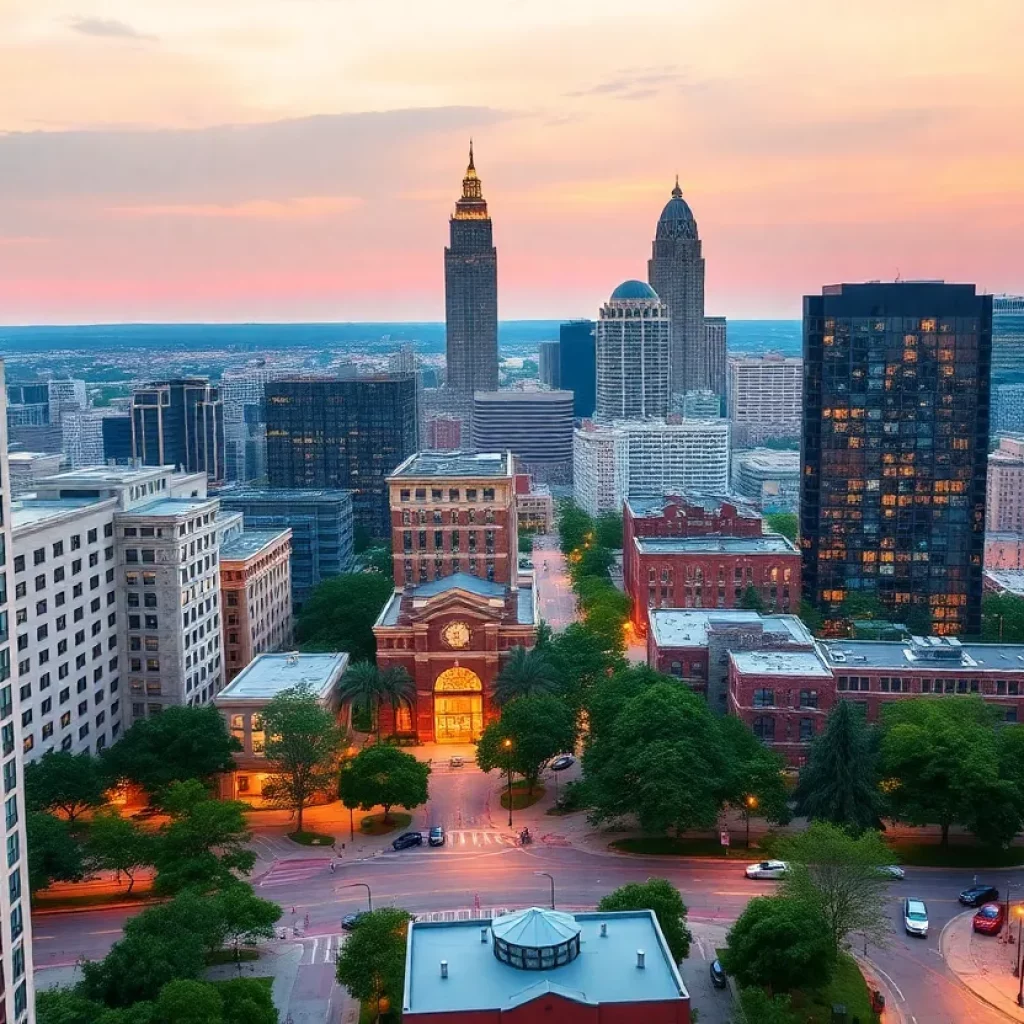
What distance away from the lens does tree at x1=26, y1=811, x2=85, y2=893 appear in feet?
300

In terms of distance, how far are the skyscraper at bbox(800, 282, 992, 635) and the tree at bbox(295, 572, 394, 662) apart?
71001 millimetres

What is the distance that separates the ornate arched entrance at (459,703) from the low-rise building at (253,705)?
1250 centimetres

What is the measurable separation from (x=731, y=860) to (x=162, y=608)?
67540mm

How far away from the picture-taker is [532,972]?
67250 millimetres

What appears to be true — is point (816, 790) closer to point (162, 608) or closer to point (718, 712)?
point (718, 712)

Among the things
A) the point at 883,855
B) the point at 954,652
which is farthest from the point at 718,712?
the point at 883,855

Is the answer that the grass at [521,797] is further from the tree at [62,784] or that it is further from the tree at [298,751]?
the tree at [62,784]

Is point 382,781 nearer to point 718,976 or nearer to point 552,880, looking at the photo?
point 552,880

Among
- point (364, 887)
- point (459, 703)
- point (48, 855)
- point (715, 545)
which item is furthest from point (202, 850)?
point (715, 545)

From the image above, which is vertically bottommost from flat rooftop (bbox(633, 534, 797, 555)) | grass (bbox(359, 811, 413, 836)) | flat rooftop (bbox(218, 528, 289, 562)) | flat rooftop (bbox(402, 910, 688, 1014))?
grass (bbox(359, 811, 413, 836))

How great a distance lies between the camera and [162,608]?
129250 millimetres

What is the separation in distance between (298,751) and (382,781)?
865 cm

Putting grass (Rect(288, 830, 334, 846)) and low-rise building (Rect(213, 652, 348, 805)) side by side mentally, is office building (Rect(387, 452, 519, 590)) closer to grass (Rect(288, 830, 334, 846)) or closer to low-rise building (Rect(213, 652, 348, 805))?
low-rise building (Rect(213, 652, 348, 805))

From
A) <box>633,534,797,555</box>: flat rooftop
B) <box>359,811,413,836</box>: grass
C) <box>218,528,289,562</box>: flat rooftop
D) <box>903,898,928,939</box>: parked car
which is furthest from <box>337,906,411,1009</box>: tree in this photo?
<box>633,534,797,555</box>: flat rooftop
